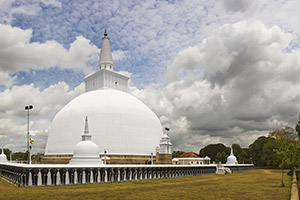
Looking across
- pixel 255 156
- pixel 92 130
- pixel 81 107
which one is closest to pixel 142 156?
pixel 92 130

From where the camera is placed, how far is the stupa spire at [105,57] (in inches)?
2790

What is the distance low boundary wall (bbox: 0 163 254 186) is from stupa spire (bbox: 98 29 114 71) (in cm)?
3212

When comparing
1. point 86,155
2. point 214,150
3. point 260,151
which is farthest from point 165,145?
point 214,150

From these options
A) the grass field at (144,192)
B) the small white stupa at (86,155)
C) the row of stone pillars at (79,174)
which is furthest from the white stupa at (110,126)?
the grass field at (144,192)

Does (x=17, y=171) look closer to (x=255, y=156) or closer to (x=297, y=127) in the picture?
(x=297, y=127)

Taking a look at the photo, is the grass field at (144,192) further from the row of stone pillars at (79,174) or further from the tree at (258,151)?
the tree at (258,151)

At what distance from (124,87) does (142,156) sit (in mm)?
22932

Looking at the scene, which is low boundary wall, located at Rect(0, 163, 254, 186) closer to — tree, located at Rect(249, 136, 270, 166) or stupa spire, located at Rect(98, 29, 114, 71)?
stupa spire, located at Rect(98, 29, 114, 71)

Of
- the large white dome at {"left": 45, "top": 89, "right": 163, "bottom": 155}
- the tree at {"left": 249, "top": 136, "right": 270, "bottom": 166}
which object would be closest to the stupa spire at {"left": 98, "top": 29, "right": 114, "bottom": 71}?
the large white dome at {"left": 45, "top": 89, "right": 163, "bottom": 155}

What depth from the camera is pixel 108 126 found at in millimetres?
53094

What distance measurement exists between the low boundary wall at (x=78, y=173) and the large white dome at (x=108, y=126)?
7.83 metres

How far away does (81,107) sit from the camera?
185 ft

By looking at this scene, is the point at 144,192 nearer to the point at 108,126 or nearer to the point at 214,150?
the point at 108,126

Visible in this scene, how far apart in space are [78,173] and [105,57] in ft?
132
